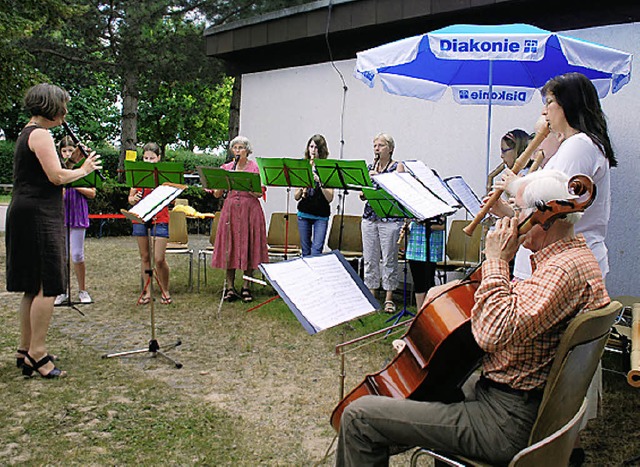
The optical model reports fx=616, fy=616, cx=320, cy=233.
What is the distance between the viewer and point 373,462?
2.21m

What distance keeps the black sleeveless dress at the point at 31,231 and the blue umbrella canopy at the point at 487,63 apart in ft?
9.44

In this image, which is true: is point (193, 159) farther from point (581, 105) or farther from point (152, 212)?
point (581, 105)

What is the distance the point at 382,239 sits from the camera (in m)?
6.55

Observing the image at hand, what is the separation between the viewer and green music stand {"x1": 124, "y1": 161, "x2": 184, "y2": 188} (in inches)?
239

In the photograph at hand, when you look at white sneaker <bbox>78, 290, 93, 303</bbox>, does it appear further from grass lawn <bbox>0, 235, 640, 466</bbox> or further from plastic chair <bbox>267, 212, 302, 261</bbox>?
plastic chair <bbox>267, 212, 302, 261</bbox>

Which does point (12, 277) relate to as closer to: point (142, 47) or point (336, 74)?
point (336, 74)

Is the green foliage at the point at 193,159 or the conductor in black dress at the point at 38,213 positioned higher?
the green foliage at the point at 193,159

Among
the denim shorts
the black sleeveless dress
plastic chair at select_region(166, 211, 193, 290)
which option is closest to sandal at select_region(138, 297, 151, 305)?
the denim shorts

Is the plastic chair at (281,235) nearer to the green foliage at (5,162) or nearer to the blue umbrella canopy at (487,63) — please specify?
the blue umbrella canopy at (487,63)

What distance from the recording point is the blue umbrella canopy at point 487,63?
15.4ft

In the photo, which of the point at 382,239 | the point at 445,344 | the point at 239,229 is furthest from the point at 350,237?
the point at 445,344

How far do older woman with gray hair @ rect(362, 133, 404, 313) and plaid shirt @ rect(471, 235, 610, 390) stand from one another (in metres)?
4.28

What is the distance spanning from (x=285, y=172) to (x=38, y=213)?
8.07ft

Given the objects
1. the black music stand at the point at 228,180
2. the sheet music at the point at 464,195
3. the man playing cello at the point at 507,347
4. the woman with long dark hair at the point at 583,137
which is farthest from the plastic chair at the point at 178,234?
the man playing cello at the point at 507,347
